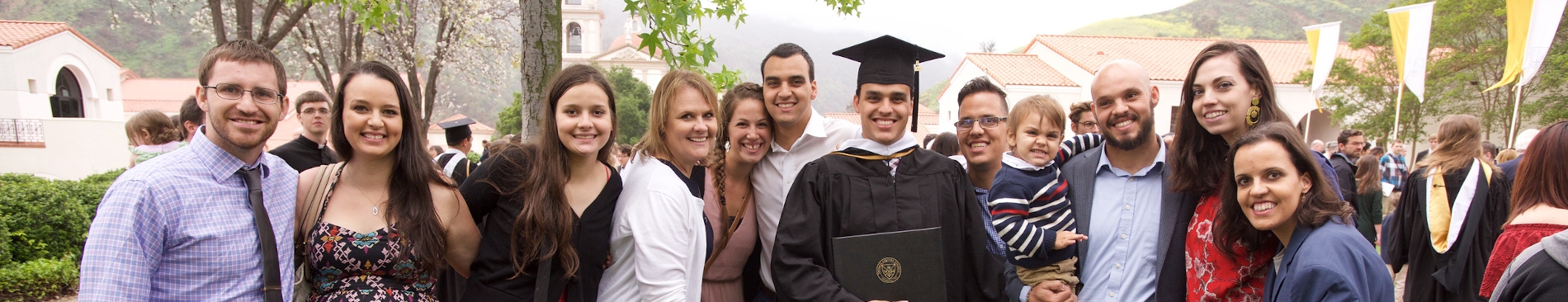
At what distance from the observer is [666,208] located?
2.60 meters

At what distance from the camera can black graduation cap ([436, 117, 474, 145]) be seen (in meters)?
7.39

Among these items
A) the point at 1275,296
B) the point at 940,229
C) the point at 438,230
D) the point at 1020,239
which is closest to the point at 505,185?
the point at 438,230

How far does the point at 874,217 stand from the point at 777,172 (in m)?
0.75

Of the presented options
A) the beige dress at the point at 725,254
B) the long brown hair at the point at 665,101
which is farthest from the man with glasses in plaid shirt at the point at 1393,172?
the long brown hair at the point at 665,101

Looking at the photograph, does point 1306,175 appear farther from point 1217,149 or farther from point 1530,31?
point 1530,31

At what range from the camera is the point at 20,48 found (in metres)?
24.4

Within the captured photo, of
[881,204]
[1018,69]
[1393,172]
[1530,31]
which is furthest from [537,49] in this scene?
[1018,69]

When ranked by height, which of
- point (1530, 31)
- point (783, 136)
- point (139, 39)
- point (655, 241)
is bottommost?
point (655, 241)

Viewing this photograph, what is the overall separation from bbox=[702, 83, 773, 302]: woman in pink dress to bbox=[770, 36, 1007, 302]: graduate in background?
1.63 feet

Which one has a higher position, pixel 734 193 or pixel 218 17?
pixel 218 17

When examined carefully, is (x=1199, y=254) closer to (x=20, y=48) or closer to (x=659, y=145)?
(x=659, y=145)

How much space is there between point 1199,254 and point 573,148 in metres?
2.25

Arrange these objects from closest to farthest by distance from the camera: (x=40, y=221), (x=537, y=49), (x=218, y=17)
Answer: (x=537, y=49)
(x=40, y=221)
(x=218, y=17)

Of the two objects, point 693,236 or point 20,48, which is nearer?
point 693,236
